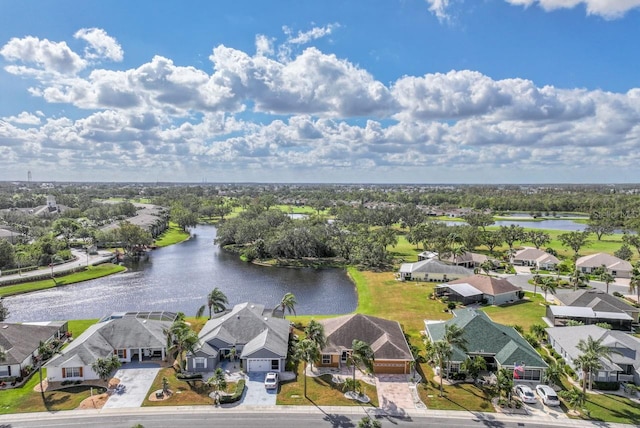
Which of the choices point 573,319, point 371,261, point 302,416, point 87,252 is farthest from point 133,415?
point 87,252

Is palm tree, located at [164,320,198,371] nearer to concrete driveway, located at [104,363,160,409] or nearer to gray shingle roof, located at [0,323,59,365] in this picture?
concrete driveway, located at [104,363,160,409]

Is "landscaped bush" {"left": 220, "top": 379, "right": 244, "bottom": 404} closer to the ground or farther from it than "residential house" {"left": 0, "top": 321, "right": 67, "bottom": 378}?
closer to the ground

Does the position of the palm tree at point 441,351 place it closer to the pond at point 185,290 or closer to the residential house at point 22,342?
the pond at point 185,290

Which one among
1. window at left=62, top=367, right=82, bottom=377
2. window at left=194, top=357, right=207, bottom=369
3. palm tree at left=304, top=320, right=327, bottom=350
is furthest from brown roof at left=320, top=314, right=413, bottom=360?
window at left=62, top=367, right=82, bottom=377

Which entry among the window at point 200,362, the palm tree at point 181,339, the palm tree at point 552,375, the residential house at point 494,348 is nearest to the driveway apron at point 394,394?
the residential house at point 494,348

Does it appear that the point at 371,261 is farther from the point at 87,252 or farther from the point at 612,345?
the point at 87,252

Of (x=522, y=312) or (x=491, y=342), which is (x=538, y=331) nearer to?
(x=491, y=342)

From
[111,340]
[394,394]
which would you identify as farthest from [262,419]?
[111,340]
